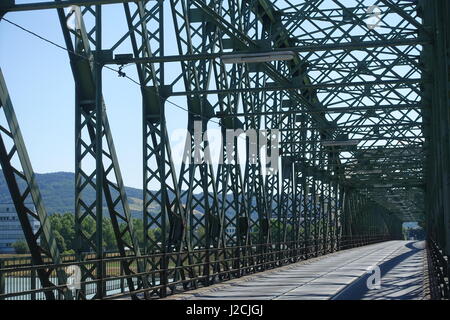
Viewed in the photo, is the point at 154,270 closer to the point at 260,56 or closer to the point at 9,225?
the point at 260,56

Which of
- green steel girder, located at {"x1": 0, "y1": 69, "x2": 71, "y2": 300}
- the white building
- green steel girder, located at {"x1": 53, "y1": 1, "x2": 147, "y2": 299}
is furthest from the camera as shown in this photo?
the white building

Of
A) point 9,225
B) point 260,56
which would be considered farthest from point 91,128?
point 9,225

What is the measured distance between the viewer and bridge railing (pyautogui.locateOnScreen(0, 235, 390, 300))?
14148 millimetres

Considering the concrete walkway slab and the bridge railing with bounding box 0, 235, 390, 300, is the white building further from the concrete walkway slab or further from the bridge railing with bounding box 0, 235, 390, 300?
the concrete walkway slab

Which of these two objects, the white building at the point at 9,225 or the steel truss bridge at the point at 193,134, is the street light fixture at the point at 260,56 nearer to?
the steel truss bridge at the point at 193,134

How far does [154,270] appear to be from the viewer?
2034cm

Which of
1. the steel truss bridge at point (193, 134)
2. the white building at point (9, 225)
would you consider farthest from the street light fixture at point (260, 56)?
the white building at point (9, 225)

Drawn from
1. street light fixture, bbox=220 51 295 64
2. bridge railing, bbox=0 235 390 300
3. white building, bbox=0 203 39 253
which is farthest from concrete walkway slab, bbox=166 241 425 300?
white building, bbox=0 203 39 253

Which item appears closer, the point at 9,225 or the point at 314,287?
the point at 314,287

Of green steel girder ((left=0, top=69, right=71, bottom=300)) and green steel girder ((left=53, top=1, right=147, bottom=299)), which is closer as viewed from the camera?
green steel girder ((left=0, top=69, right=71, bottom=300))

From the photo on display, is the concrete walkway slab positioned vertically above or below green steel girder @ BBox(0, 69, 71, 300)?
below
